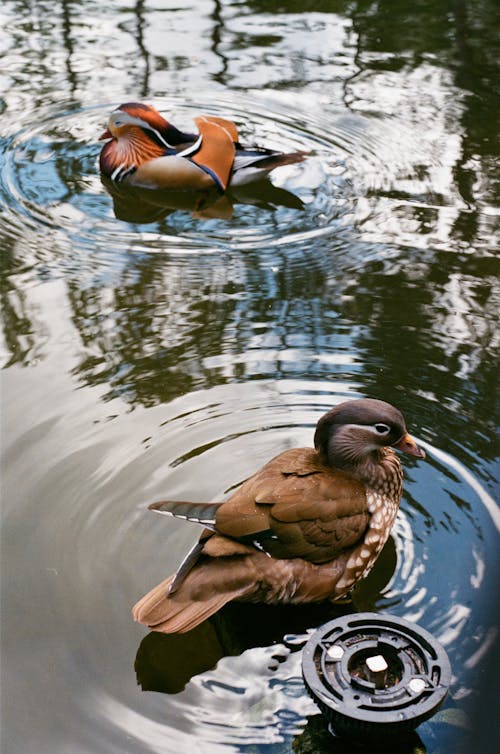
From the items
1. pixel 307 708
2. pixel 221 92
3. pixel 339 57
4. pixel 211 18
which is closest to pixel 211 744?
pixel 307 708

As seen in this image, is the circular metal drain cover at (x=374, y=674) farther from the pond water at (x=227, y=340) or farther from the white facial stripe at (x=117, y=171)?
the white facial stripe at (x=117, y=171)

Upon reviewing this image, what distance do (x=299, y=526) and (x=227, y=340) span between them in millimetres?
1496

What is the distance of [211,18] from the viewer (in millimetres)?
7980

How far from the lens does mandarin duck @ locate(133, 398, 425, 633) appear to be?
3055 mm

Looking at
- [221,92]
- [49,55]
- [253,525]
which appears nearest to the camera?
[253,525]

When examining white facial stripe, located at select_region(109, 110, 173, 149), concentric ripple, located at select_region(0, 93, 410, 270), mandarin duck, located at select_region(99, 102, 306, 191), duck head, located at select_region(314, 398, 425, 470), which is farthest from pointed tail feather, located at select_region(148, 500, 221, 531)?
white facial stripe, located at select_region(109, 110, 173, 149)

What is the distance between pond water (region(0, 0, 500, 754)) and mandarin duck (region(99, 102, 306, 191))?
6.0 inches

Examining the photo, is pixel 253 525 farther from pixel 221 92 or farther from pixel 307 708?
pixel 221 92

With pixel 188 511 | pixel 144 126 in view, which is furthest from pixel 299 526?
pixel 144 126

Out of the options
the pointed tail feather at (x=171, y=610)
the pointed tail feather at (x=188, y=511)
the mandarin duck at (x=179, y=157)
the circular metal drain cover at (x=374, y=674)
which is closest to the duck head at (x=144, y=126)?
the mandarin duck at (x=179, y=157)

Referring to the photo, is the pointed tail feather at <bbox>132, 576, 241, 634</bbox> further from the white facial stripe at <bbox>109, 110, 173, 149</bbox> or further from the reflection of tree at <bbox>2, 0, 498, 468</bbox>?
the white facial stripe at <bbox>109, 110, 173, 149</bbox>

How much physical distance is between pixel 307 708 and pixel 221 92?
4873 mm

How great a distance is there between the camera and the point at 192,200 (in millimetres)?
5824

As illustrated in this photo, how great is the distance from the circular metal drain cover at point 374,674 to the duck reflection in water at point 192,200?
126 inches
